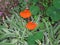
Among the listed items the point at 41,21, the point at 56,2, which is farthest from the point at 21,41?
the point at 56,2

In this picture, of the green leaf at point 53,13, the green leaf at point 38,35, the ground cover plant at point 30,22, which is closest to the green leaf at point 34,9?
the ground cover plant at point 30,22

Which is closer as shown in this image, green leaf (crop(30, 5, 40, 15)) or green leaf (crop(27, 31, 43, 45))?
green leaf (crop(27, 31, 43, 45))

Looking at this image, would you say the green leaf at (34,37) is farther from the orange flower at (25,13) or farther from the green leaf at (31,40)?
the orange flower at (25,13)

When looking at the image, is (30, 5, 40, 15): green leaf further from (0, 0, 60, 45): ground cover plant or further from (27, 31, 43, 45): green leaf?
(27, 31, 43, 45): green leaf

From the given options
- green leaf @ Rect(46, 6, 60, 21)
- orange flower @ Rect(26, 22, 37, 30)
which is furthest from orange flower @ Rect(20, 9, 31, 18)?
green leaf @ Rect(46, 6, 60, 21)

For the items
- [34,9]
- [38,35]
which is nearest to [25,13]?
[34,9]

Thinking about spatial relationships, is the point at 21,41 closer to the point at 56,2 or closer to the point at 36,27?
the point at 36,27

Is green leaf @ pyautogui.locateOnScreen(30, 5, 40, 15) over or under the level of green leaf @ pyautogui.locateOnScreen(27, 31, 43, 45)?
over

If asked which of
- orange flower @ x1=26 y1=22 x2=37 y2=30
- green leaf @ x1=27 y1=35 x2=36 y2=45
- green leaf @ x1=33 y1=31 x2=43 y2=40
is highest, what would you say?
orange flower @ x1=26 y1=22 x2=37 y2=30
